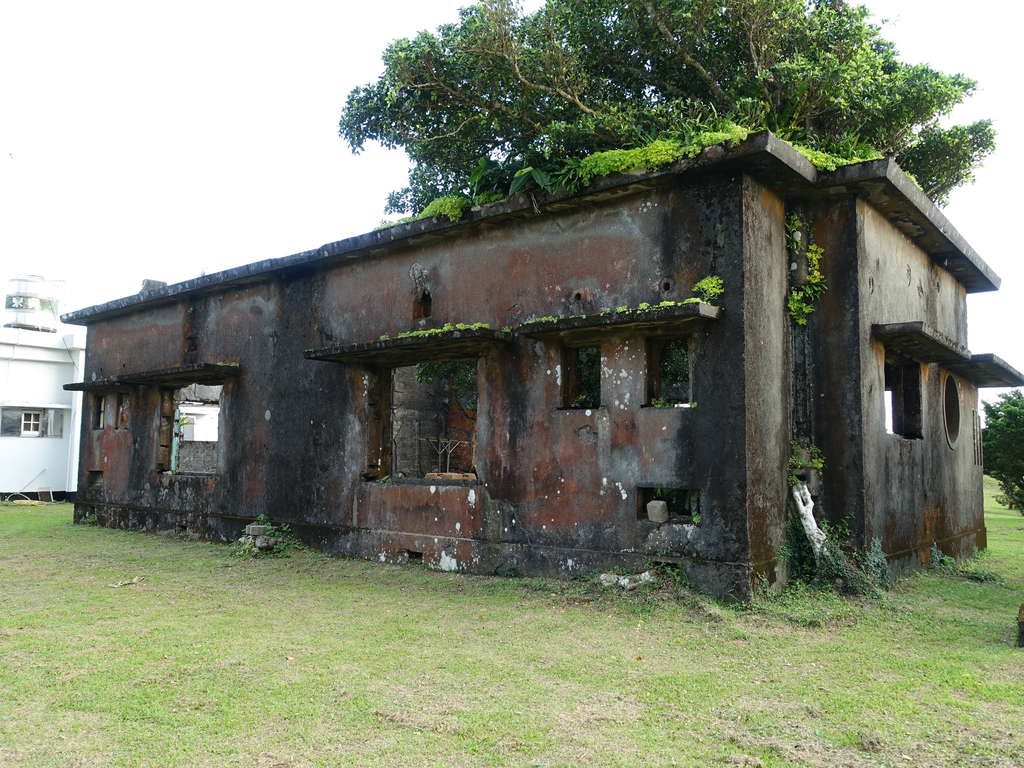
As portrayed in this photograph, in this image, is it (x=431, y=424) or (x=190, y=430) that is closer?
(x=431, y=424)

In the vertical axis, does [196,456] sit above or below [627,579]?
above

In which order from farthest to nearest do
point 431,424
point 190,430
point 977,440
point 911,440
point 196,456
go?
1. point 190,430
2. point 196,456
3. point 431,424
4. point 977,440
5. point 911,440

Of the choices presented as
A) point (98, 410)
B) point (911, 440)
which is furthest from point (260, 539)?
point (911, 440)

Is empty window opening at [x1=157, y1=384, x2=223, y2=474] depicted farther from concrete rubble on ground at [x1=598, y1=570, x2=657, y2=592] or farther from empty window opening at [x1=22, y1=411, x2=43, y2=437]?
concrete rubble on ground at [x1=598, y1=570, x2=657, y2=592]

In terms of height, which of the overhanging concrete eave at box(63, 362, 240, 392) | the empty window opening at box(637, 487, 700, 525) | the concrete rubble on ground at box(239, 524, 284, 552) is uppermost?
the overhanging concrete eave at box(63, 362, 240, 392)

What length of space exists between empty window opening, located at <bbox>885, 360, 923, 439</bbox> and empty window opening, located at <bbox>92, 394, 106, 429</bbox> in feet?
42.3

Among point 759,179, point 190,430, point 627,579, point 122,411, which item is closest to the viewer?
point 627,579

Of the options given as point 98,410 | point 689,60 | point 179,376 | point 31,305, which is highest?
point 689,60

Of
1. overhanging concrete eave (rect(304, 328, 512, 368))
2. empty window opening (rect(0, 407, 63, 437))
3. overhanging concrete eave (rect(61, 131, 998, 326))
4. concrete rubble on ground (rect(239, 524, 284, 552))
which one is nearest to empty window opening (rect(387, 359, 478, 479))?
overhanging concrete eave (rect(61, 131, 998, 326))

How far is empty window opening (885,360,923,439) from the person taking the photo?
378 inches

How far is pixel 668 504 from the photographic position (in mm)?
7820

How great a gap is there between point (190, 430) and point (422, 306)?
16.4 meters

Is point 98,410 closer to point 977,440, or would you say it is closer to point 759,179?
point 759,179

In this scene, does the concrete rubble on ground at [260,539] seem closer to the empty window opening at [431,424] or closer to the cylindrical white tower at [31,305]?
the empty window opening at [431,424]
